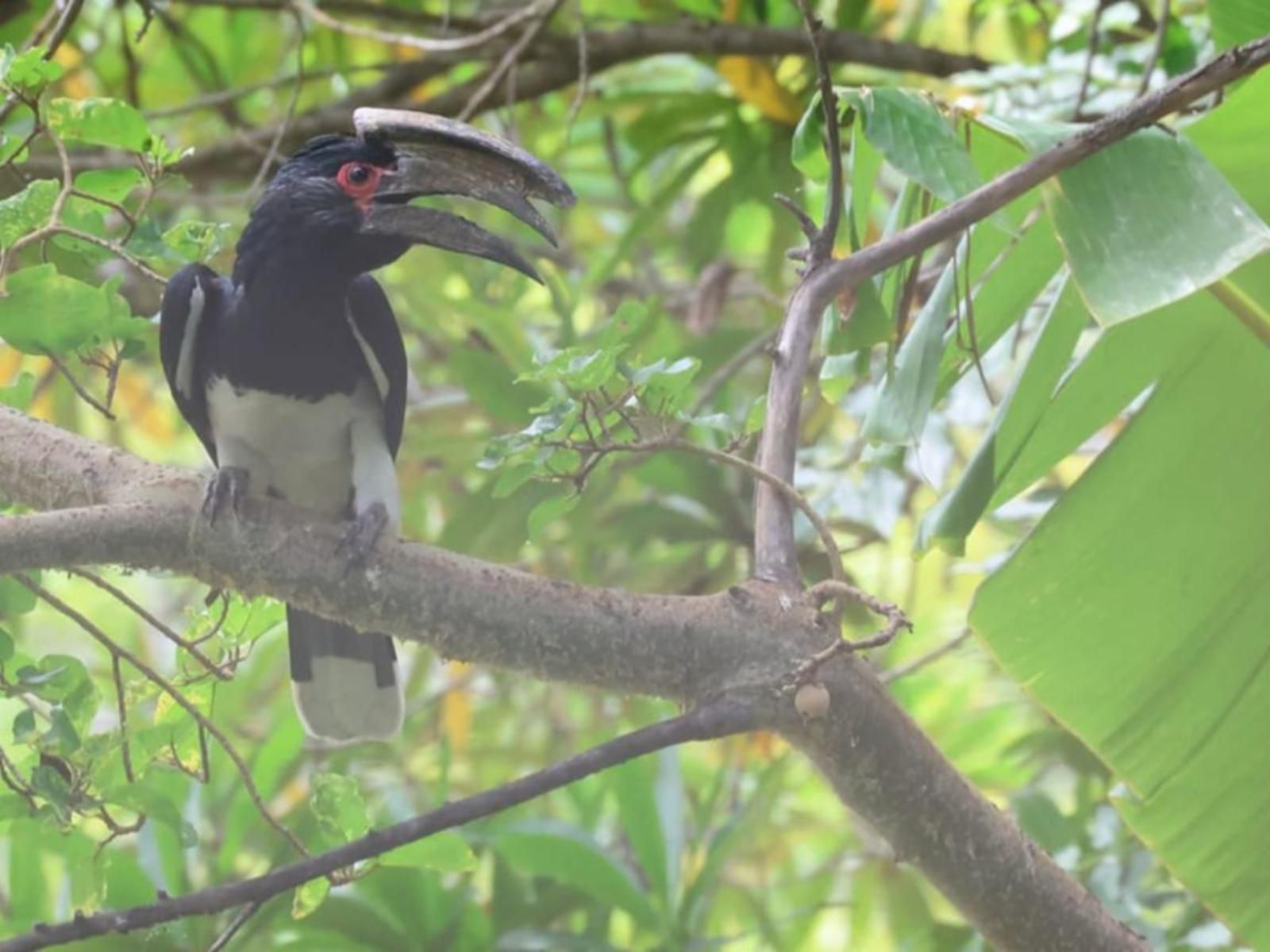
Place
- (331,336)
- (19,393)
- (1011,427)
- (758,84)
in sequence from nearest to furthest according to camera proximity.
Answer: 1. (19,393)
2. (1011,427)
3. (331,336)
4. (758,84)

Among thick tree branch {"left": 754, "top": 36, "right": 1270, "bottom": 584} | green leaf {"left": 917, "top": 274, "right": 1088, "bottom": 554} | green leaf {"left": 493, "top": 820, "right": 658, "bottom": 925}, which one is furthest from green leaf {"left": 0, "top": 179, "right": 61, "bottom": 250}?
green leaf {"left": 493, "top": 820, "right": 658, "bottom": 925}

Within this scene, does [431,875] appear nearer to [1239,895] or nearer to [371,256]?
[371,256]

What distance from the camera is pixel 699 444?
246 centimetres

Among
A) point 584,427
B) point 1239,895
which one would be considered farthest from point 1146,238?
point 1239,895

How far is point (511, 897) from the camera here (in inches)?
106

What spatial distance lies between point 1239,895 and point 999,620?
44cm

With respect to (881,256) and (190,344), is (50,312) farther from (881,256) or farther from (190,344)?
(881,256)

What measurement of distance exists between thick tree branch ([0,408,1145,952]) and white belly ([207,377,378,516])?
632 mm

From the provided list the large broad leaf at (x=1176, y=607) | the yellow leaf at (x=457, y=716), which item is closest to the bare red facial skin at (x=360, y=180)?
the large broad leaf at (x=1176, y=607)

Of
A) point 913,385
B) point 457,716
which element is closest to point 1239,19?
point 913,385

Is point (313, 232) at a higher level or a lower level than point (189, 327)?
lower

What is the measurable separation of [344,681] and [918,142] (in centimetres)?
124

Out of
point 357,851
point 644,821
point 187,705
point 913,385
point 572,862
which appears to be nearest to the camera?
point 357,851

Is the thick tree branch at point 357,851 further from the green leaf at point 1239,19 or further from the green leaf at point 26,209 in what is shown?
the green leaf at point 1239,19
